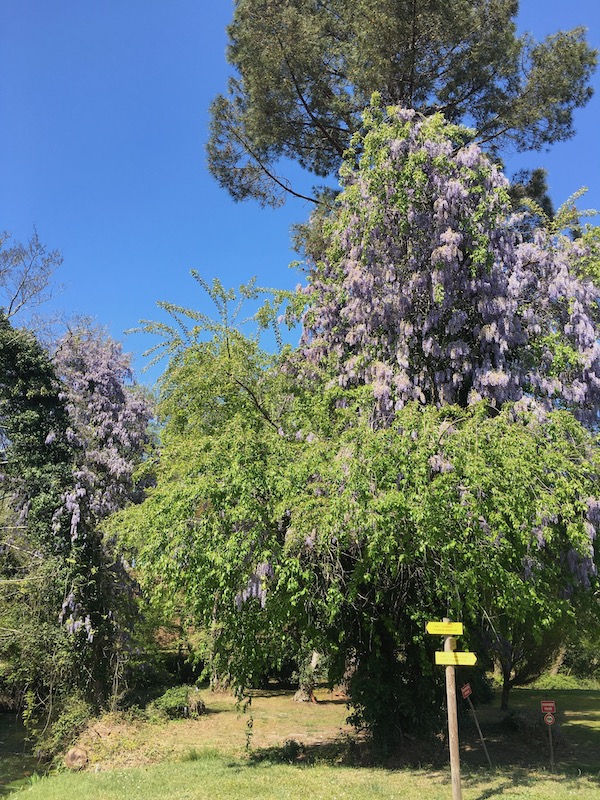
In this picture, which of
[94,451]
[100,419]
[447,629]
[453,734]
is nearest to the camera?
[453,734]

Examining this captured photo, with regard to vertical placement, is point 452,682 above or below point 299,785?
above

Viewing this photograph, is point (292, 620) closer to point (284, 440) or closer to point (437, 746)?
point (284, 440)

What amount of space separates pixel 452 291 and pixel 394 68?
7475mm

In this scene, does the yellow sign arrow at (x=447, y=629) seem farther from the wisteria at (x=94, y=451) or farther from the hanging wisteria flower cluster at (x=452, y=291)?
the wisteria at (x=94, y=451)

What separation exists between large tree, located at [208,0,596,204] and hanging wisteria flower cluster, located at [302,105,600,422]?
4610 millimetres

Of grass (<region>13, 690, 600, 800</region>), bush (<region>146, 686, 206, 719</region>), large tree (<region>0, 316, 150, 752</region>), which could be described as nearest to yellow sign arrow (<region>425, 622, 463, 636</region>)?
grass (<region>13, 690, 600, 800</region>)

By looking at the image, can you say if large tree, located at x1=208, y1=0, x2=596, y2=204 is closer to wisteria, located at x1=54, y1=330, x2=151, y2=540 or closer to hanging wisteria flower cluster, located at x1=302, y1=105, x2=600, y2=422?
hanging wisteria flower cluster, located at x1=302, y1=105, x2=600, y2=422

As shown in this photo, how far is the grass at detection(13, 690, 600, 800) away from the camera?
838cm

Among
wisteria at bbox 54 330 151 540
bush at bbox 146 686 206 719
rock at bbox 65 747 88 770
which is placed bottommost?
rock at bbox 65 747 88 770

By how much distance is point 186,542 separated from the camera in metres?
9.13

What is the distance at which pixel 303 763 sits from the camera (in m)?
10.8

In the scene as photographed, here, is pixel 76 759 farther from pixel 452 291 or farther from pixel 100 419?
A: pixel 452 291

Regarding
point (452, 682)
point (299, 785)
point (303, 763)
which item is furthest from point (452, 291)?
point (303, 763)

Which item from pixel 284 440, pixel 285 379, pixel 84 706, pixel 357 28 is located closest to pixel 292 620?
pixel 284 440
